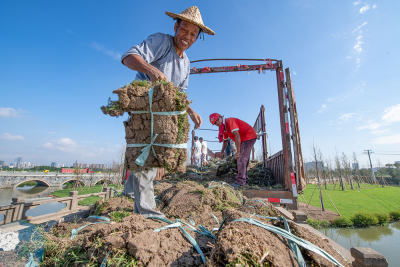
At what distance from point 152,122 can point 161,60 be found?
103cm

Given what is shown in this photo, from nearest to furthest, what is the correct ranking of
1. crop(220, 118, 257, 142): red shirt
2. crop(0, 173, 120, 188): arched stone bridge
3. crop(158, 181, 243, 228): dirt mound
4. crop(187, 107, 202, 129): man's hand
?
crop(158, 181, 243, 228): dirt mound
crop(187, 107, 202, 129): man's hand
crop(220, 118, 257, 142): red shirt
crop(0, 173, 120, 188): arched stone bridge

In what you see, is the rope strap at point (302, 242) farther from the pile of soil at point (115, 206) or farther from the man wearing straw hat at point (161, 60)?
the pile of soil at point (115, 206)

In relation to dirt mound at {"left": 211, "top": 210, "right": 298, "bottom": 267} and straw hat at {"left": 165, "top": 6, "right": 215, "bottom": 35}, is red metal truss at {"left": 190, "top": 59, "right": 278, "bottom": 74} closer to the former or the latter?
straw hat at {"left": 165, "top": 6, "right": 215, "bottom": 35}

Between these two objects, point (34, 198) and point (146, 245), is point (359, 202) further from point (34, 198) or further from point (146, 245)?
point (34, 198)

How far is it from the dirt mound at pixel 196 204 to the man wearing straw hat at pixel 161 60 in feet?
1.24

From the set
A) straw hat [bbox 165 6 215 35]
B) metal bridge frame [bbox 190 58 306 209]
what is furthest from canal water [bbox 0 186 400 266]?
straw hat [bbox 165 6 215 35]

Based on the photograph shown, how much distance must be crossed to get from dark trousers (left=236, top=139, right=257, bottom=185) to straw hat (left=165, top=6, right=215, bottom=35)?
3.56 meters

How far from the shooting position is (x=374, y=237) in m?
6.46

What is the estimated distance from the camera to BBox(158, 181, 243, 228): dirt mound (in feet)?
7.02

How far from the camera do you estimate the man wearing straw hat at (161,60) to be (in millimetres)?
1965

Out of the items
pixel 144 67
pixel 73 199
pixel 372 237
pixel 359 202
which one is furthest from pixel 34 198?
pixel 359 202

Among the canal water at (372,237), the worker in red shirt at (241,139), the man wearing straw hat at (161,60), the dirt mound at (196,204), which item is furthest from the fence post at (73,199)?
the worker in red shirt at (241,139)

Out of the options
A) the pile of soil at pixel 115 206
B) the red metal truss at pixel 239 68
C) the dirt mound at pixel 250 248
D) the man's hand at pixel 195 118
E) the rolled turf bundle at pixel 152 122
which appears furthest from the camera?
the red metal truss at pixel 239 68

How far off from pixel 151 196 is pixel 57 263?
0.95m
